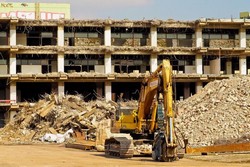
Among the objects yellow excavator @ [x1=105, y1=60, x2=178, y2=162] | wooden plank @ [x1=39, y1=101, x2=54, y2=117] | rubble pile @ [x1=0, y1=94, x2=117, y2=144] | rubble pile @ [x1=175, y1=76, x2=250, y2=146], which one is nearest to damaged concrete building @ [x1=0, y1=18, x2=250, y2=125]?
rubble pile @ [x1=0, y1=94, x2=117, y2=144]

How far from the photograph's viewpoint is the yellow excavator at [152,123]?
2559 centimetres

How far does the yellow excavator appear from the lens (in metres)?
25.6

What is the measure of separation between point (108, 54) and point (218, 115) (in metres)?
28.6

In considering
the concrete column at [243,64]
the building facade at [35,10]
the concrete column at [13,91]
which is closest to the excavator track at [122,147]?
the concrete column at [13,91]

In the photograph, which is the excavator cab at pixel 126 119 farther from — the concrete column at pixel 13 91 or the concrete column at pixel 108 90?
the concrete column at pixel 13 91

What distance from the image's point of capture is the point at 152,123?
3083 cm

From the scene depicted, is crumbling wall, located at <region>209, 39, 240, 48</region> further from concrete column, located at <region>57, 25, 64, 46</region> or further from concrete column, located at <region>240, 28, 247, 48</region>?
concrete column, located at <region>57, 25, 64, 46</region>

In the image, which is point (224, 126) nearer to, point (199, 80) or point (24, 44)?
point (199, 80)

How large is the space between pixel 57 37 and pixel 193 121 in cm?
3061

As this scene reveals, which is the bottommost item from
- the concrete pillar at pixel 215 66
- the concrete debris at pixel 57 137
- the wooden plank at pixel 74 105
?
the concrete debris at pixel 57 137

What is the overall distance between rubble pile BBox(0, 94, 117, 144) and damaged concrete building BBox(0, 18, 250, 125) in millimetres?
11144

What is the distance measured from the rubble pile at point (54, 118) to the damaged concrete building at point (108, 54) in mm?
11144

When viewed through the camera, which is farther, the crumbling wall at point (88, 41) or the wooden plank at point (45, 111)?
the crumbling wall at point (88, 41)

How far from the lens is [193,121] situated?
142ft
